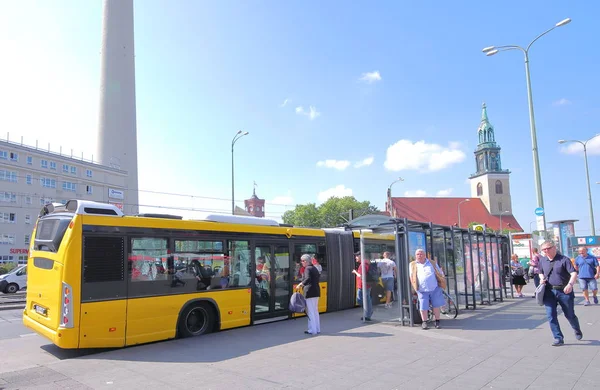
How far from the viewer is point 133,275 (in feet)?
27.7

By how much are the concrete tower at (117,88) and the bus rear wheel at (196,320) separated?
61061 millimetres

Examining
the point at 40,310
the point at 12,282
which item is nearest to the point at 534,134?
the point at 40,310

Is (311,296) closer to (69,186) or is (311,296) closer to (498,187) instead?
(69,186)

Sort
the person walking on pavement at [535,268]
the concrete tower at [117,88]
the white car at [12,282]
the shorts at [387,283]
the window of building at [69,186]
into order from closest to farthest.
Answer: the person walking on pavement at [535,268] < the shorts at [387,283] < the white car at [12,282] < the window of building at [69,186] < the concrete tower at [117,88]

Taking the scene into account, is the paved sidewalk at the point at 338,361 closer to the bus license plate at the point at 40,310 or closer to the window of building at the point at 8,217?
the bus license plate at the point at 40,310

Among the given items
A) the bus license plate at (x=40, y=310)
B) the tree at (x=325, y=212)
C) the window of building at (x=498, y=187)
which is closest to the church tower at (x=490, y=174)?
the window of building at (x=498, y=187)

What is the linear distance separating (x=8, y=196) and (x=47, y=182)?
21.1 ft

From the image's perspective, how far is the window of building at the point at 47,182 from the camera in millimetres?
60750

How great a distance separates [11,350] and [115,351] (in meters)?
2.27

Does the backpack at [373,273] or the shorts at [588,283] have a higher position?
the backpack at [373,273]

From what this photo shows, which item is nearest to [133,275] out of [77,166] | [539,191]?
[539,191]

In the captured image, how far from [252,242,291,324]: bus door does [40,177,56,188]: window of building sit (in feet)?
200

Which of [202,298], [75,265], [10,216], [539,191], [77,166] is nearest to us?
[75,265]

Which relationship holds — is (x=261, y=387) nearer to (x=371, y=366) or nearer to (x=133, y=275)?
(x=371, y=366)
